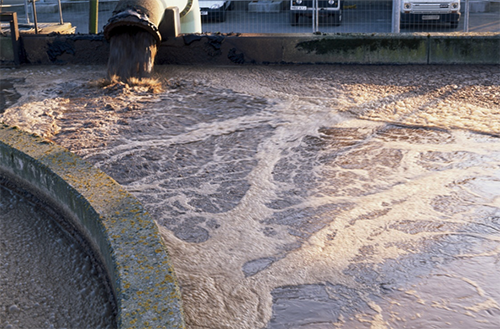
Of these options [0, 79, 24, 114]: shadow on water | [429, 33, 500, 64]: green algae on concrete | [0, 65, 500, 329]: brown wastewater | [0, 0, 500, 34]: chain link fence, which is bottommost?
[0, 65, 500, 329]: brown wastewater

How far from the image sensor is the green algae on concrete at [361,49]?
9.82 meters

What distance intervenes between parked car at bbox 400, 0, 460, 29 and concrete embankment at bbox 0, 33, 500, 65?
11.5ft

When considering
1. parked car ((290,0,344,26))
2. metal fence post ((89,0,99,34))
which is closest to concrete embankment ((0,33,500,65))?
metal fence post ((89,0,99,34))

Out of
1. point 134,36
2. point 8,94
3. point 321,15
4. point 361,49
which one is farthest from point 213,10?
point 8,94

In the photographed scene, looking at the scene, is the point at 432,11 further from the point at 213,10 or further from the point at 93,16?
the point at 93,16

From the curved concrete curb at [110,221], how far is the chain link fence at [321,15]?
7.92 m

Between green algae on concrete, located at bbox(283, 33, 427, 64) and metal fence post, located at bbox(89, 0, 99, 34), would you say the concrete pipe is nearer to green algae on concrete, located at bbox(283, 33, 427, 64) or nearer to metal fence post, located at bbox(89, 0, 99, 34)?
metal fence post, located at bbox(89, 0, 99, 34)

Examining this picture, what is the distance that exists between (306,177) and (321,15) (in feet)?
29.2

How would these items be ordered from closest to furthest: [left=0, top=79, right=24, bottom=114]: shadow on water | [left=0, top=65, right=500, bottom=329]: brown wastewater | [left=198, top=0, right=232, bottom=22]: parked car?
[left=0, top=65, right=500, bottom=329]: brown wastewater < [left=0, top=79, right=24, bottom=114]: shadow on water < [left=198, top=0, right=232, bottom=22]: parked car

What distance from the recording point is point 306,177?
6.09 meters

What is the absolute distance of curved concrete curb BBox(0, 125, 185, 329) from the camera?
338 cm

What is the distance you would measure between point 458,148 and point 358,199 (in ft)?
5.77

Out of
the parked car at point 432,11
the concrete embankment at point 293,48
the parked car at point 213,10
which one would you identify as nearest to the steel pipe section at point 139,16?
the concrete embankment at point 293,48

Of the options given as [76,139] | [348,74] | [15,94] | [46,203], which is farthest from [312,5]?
[46,203]
